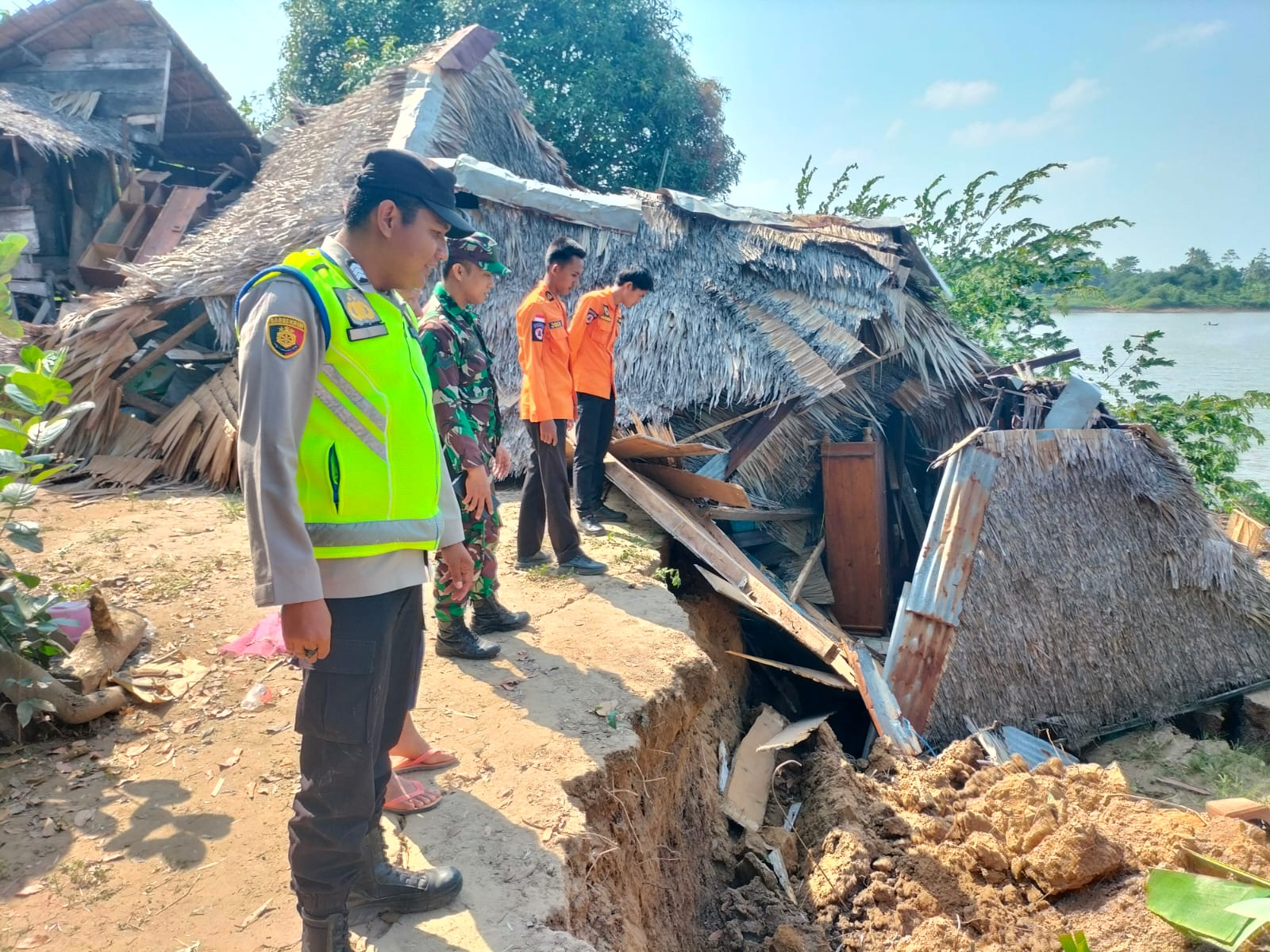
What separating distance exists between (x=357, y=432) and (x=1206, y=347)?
2921 centimetres

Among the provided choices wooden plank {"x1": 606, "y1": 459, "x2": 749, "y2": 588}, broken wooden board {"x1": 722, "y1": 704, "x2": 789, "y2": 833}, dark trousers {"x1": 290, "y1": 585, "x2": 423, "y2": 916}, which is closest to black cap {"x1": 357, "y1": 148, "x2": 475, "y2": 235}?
dark trousers {"x1": 290, "y1": 585, "x2": 423, "y2": 916}

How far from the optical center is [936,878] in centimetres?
323

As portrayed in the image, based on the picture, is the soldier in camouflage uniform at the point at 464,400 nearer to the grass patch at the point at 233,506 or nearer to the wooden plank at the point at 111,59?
the grass patch at the point at 233,506

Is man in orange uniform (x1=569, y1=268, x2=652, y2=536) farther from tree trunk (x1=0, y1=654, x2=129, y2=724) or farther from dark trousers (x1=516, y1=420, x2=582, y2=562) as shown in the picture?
tree trunk (x1=0, y1=654, x2=129, y2=724)

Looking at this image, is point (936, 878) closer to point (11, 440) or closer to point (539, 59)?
point (11, 440)

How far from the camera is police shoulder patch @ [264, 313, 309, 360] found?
154 centimetres

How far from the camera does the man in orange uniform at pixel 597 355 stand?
496 centimetres

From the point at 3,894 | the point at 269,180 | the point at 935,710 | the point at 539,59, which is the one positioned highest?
the point at 539,59

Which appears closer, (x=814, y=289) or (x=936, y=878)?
(x=936, y=878)

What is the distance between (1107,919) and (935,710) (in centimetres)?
242

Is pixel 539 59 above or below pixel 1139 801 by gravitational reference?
above

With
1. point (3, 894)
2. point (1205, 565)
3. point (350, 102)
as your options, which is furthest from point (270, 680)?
point (350, 102)

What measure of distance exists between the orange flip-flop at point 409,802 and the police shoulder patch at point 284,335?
160 centimetres


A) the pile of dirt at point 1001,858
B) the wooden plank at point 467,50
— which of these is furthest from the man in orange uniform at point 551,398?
the wooden plank at point 467,50
